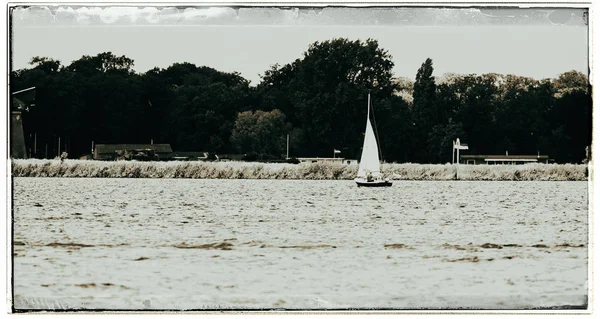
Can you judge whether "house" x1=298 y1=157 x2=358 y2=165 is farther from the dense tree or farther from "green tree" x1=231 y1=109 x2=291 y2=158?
"green tree" x1=231 y1=109 x2=291 y2=158

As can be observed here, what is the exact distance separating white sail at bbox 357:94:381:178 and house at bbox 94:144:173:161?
251 inches

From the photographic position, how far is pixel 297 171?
114ft

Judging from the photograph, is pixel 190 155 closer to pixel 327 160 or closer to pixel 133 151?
pixel 133 151

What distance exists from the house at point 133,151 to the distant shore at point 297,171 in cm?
191

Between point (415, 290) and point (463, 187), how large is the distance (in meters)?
23.1

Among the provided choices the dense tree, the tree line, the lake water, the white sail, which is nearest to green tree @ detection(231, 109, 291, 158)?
the tree line

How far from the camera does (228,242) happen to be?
46.3 feet

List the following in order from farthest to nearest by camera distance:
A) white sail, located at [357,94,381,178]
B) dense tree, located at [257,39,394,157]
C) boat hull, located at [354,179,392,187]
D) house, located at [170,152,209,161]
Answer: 1. boat hull, located at [354,179,392,187]
2. white sail, located at [357,94,381,178]
3. house, located at [170,152,209,161]
4. dense tree, located at [257,39,394,157]

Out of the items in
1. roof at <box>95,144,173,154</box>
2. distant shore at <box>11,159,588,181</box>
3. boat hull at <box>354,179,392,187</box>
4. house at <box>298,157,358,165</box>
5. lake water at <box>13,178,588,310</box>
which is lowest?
lake water at <box>13,178,588,310</box>

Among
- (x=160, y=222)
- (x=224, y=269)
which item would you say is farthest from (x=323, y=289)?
(x=160, y=222)

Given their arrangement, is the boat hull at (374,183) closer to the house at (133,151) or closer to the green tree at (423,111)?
the green tree at (423,111)

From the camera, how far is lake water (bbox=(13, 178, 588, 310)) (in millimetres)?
9594

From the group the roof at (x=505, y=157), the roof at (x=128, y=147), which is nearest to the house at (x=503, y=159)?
the roof at (x=505, y=157)

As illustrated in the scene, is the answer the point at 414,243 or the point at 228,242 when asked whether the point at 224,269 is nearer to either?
the point at 228,242
